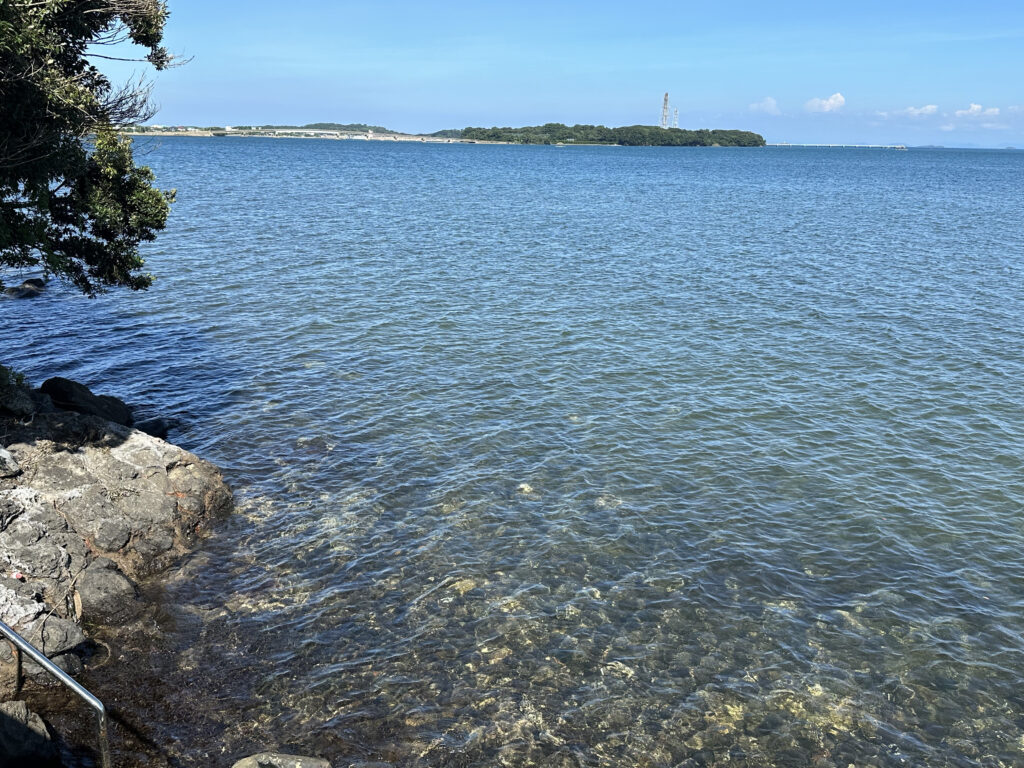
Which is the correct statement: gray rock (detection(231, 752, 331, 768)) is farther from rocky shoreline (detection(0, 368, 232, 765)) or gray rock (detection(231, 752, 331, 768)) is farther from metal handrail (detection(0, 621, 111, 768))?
rocky shoreline (detection(0, 368, 232, 765))

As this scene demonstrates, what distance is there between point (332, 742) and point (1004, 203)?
120911mm

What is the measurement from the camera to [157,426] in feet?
84.5

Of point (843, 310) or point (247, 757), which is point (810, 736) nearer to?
point (247, 757)

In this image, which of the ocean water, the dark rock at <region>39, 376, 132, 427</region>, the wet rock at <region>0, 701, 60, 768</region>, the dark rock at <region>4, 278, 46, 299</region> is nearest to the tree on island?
the dark rock at <region>39, 376, 132, 427</region>

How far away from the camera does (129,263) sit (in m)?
23.9

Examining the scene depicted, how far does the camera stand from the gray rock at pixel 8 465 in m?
18.4

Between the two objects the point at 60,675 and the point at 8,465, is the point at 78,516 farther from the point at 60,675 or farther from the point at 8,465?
the point at 60,675

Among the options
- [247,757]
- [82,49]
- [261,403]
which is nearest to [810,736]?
[247,757]

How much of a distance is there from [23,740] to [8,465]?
29.3 feet

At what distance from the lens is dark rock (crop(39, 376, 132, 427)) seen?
2308 centimetres

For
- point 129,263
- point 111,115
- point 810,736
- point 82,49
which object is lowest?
point 810,736

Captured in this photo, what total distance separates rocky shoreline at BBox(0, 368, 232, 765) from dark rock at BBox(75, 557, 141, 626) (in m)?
0.02

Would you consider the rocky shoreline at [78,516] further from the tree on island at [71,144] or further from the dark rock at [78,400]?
the tree on island at [71,144]

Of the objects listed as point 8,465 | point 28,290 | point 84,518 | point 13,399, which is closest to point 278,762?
point 84,518
